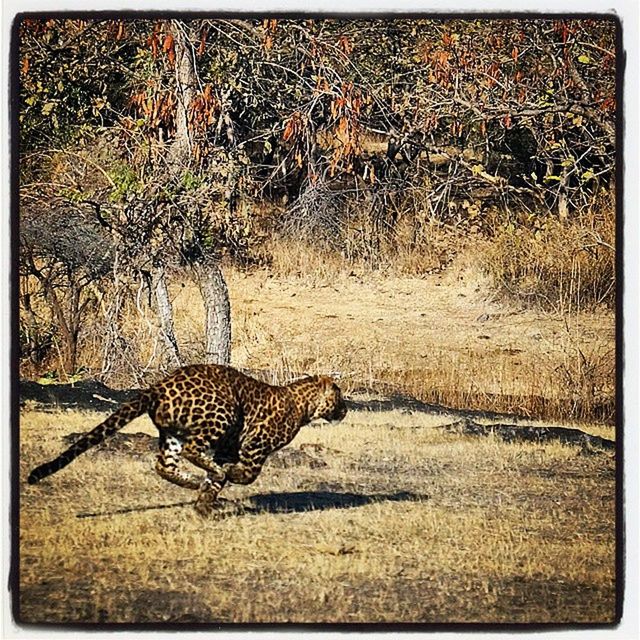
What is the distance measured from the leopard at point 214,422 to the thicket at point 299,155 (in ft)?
2.92

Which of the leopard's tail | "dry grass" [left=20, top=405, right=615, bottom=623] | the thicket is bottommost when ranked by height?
"dry grass" [left=20, top=405, right=615, bottom=623]

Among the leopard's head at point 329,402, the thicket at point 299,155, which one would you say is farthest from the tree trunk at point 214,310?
the leopard's head at point 329,402

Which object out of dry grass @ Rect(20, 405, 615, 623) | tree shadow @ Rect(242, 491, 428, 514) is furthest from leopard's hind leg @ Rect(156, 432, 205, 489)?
tree shadow @ Rect(242, 491, 428, 514)

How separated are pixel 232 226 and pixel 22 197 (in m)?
1.38

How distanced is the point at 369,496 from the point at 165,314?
5.97 ft

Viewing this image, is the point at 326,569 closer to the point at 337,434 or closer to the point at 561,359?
the point at 337,434

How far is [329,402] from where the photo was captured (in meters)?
8.19

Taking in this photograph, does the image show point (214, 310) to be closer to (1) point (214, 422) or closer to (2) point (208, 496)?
(1) point (214, 422)

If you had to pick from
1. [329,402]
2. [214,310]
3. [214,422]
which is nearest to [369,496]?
[329,402]

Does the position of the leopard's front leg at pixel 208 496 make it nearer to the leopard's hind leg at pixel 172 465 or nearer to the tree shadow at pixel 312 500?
the leopard's hind leg at pixel 172 465

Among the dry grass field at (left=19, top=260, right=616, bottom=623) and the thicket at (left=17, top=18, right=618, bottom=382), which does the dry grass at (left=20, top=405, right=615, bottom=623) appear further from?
the thicket at (left=17, top=18, right=618, bottom=382)

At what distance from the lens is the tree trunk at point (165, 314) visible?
348 inches

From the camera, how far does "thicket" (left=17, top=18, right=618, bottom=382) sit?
8492mm
